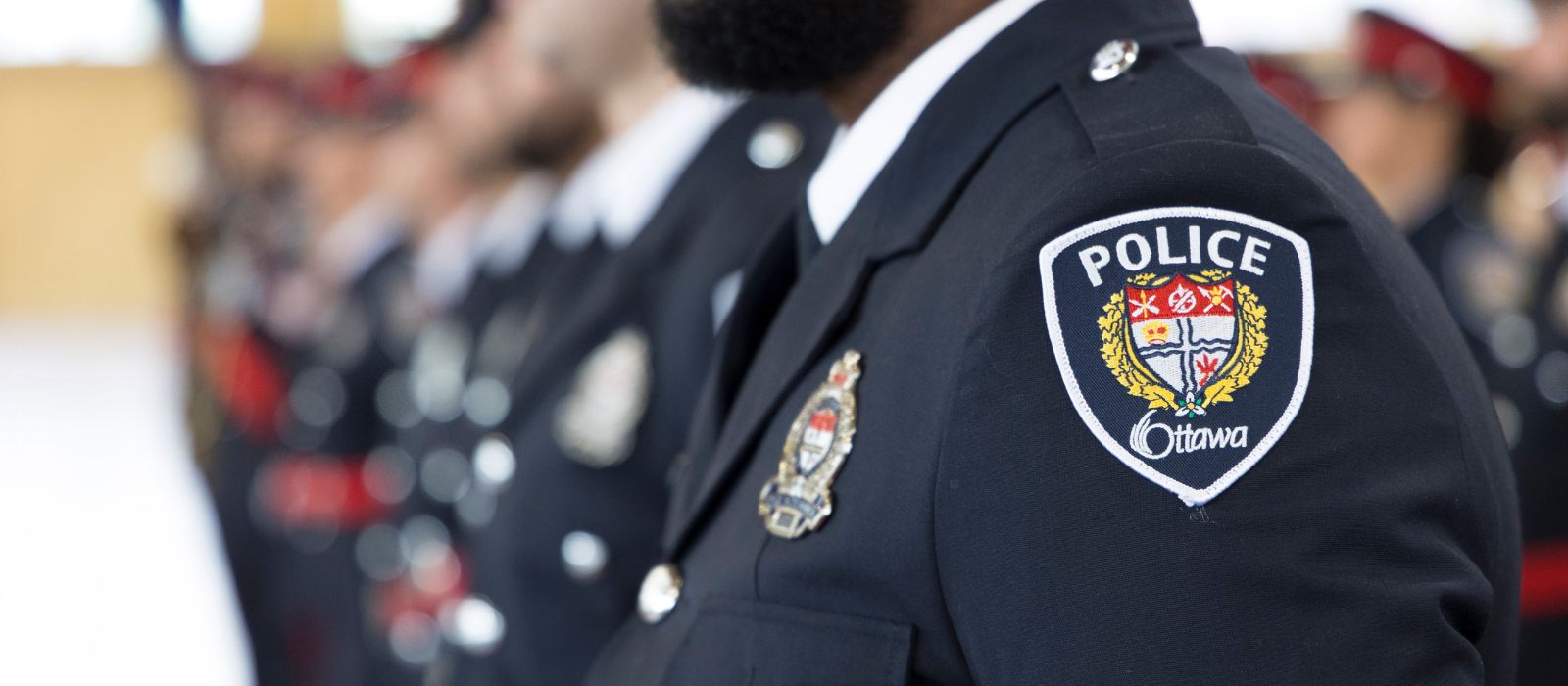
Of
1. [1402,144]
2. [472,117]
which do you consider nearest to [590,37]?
[472,117]

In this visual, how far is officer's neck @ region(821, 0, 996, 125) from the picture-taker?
102cm

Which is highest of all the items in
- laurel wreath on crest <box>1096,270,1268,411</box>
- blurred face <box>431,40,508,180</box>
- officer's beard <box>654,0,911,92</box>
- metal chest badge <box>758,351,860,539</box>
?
officer's beard <box>654,0,911,92</box>

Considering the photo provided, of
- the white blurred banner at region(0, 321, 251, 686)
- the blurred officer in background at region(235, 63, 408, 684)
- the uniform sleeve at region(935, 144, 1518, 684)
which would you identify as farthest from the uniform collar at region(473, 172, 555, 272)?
the uniform sleeve at region(935, 144, 1518, 684)

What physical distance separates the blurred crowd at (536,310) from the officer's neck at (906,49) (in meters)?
0.43

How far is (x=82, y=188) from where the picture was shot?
11.8 metres

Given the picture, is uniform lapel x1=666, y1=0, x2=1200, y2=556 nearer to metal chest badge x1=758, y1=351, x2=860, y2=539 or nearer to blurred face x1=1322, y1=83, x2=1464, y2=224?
metal chest badge x1=758, y1=351, x2=860, y2=539

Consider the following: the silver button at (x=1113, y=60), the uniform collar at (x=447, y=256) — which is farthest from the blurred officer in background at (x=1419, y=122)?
the silver button at (x=1113, y=60)

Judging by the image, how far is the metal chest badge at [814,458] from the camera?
88cm

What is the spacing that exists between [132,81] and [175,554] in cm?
712

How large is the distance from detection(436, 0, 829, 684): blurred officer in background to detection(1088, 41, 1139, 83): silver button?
2.18ft

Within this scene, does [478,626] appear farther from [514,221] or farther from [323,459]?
[323,459]

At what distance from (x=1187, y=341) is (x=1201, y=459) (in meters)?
0.06

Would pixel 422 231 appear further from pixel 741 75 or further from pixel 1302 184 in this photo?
pixel 1302 184

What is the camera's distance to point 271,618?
3.72 m
